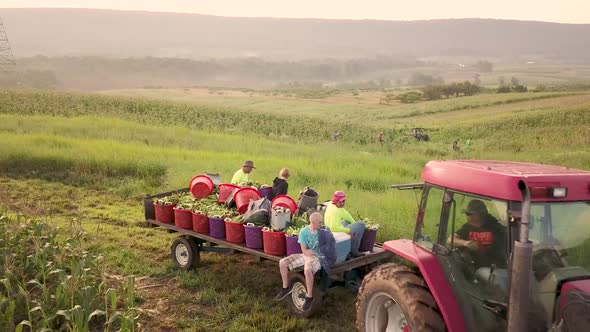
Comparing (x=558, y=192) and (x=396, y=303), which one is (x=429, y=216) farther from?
(x=558, y=192)

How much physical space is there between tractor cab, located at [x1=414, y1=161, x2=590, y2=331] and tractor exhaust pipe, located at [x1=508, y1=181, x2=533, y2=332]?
0.02 m

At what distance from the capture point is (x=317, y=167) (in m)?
15.9

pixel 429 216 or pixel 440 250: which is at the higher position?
pixel 429 216

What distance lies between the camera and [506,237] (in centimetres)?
392

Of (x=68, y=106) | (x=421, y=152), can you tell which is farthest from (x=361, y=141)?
(x=68, y=106)

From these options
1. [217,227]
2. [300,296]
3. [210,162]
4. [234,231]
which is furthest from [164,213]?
[210,162]

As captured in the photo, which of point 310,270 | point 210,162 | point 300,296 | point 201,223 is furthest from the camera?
point 210,162

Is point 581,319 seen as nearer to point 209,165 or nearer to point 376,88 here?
point 209,165

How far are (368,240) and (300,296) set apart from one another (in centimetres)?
125

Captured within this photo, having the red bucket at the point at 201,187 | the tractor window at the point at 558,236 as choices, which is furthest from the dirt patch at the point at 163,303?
the tractor window at the point at 558,236

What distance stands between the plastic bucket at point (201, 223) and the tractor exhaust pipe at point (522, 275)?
5.33 meters

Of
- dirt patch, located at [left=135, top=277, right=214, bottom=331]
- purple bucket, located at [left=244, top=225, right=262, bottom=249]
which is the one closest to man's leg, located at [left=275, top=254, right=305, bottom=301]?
purple bucket, located at [left=244, top=225, right=262, bottom=249]

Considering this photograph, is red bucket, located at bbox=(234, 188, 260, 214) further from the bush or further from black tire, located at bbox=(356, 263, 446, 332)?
the bush

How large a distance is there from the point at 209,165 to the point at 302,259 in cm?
998
